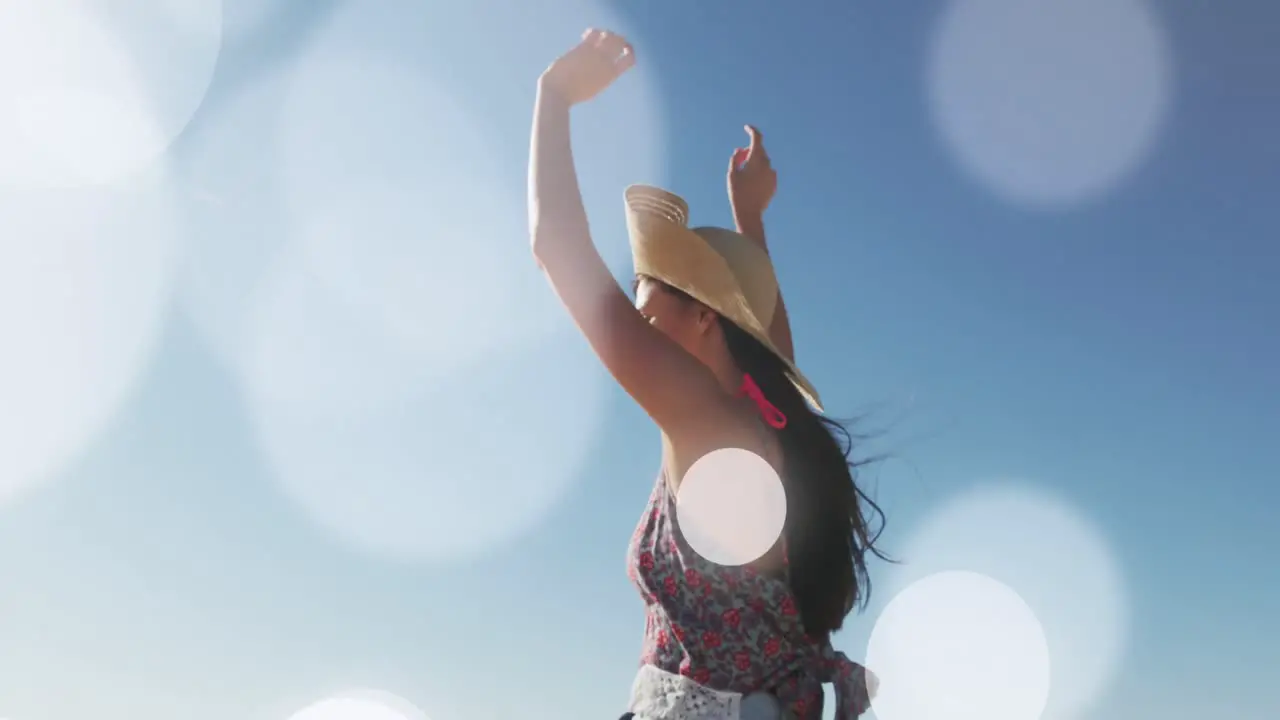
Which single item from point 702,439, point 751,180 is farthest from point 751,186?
point 702,439

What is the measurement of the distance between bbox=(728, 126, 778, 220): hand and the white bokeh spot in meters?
2.26

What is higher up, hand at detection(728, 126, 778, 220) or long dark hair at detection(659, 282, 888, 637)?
hand at detection(728, 126, 778, 220)

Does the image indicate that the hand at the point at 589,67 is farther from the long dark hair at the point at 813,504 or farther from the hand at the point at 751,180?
the hand at the point at 751,180

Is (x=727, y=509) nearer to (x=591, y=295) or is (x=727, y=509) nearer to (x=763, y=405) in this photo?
(x=763, y=405)

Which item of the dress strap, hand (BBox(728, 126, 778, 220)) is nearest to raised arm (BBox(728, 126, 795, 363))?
hand (BBox(728, 126, 778, 220))

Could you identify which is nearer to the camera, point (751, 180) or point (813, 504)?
point (813, 504)

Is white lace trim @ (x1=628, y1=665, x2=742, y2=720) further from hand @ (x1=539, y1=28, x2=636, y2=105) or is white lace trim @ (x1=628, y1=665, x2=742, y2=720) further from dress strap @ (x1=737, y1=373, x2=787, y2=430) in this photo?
hand @ (x1=539, y1=28, x2=636, y2=105)

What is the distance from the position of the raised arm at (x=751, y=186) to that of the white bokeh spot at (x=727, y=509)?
2029mm

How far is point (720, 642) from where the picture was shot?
3.36m

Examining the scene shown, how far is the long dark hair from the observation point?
11.8 ft

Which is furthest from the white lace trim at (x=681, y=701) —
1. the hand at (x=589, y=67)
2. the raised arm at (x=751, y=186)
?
the raised arm at (x=751, y=186)

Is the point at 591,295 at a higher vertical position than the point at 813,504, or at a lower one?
higher

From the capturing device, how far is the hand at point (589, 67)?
11.7ft

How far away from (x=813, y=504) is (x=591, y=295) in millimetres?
1200
